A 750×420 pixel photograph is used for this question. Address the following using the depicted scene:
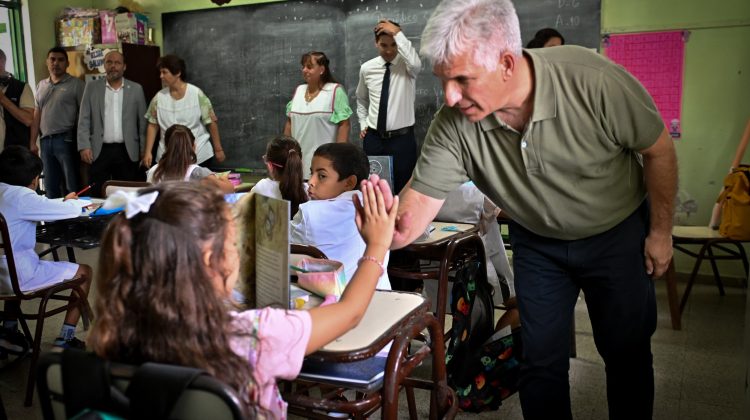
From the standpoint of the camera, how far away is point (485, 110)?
60.2 inches

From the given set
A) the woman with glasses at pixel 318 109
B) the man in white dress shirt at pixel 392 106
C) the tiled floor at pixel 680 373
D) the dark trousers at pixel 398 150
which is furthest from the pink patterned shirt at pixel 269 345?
the woman with glasses at pixel 318 109

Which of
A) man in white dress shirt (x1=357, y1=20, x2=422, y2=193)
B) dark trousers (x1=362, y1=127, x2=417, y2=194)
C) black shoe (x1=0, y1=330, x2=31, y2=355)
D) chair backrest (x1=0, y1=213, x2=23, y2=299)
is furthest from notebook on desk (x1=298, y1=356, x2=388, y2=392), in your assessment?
dark trousers (x1=362, y1=127, x2=417, y2=194)

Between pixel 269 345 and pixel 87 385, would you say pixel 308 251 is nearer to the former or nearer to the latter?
pixel 269 345

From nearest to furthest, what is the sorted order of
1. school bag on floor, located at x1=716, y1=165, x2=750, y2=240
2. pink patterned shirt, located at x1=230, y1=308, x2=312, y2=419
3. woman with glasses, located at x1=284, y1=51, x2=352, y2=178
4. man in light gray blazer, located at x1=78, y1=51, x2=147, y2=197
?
pink patterned shirt, located at x1=230, y1=308, x2=312, y2=419, school bag on floor, located at x1=716, y1=165, x2=750, y2=240, woman with glasses, located at x1=284, y1=51, x2=352, y2=178, man in light gray blazer, located at x1=78, y1=51, x2=147, y2=197

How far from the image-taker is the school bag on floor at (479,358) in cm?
240

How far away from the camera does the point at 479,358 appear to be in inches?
95.3

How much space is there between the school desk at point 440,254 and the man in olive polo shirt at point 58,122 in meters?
3.97

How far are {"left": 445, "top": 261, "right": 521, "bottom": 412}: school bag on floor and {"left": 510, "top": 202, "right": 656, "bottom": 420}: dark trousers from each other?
1.73 feet

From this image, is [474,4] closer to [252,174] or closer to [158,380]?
[158,380]

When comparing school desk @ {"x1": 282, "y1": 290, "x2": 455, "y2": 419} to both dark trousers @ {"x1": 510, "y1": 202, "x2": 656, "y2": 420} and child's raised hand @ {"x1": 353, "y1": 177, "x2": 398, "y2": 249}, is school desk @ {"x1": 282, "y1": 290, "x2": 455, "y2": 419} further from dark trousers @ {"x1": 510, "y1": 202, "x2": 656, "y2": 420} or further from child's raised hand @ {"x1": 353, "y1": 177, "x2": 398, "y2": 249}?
dark trousers @ {"x1": 510, "y1": 202, "x2": 656, "y2": 420}

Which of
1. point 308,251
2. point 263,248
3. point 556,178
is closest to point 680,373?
point 556,178

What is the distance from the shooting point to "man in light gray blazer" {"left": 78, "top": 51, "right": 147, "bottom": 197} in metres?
5.54

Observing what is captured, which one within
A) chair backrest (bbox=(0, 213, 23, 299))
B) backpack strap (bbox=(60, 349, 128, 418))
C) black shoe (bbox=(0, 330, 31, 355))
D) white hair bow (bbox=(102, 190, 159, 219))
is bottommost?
black shoe (bbox=(0, 330, 31, 355))

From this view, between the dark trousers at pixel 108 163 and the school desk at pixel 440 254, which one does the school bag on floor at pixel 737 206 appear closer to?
the school desk at pixel 440 254
